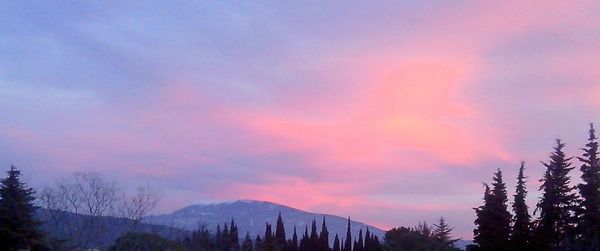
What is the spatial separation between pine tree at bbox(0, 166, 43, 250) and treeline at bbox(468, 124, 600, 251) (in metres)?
26.0

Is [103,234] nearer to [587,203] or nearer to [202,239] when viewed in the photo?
[202,239]

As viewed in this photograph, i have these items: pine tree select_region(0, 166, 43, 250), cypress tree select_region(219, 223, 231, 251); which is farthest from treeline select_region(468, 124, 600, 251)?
cypress tree select_region(219, 223, 231, 251)

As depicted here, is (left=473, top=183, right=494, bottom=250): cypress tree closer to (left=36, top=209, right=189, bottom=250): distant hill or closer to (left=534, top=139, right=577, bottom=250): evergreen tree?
(left=534, top=139, right=577, bottom=250): evergreen tree

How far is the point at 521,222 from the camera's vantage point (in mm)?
43500

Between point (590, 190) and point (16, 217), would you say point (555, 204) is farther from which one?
point (16, 217)

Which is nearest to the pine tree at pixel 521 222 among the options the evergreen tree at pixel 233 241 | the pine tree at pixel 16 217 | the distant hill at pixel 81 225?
the pine tree at pixel 16 217

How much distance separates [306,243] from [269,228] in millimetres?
6694

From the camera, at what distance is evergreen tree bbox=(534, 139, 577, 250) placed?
4012 cm

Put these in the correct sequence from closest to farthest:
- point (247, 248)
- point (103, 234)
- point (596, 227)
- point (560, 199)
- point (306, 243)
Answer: point (596, 227), point (560, 199), point (103, 234), point (247, 248), point (306, 243)

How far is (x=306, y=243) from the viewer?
330ft

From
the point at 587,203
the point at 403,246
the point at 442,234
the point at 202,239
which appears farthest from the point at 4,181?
the point at 202,239

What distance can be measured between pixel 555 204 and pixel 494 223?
4794 mm

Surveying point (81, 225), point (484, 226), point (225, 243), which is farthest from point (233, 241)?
point (484, 226)

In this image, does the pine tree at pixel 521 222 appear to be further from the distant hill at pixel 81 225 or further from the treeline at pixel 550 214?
the distant hill at pixel 81 225
